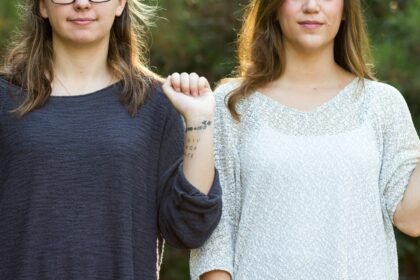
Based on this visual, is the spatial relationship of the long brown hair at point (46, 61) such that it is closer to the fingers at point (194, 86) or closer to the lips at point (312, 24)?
the fingers at point (194, 86)

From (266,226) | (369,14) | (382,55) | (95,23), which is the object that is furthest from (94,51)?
(369,14)

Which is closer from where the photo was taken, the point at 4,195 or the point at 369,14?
the point at 4,195

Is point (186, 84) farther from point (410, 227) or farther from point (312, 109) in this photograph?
point (410, 227)

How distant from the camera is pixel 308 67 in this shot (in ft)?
14.9

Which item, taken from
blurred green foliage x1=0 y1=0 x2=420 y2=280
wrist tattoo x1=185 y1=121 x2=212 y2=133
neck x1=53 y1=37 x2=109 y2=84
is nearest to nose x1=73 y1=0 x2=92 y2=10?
neck x1=53 y1=37 x2=109 y2=84

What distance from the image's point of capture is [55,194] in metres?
4.18

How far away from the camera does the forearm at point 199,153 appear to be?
427cm

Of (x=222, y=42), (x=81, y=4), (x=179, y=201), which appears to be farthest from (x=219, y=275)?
(x=222, y=42)

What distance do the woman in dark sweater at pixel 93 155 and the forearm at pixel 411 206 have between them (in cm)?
64

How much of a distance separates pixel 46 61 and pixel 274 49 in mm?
827

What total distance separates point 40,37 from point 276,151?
2.95 feet

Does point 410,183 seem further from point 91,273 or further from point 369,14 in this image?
point 369,14

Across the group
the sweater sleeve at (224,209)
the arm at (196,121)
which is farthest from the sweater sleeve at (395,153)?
the arm at (196,121)

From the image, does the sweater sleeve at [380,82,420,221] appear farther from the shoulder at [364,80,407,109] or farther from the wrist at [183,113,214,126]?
the wrist at [183,113,214,126]
